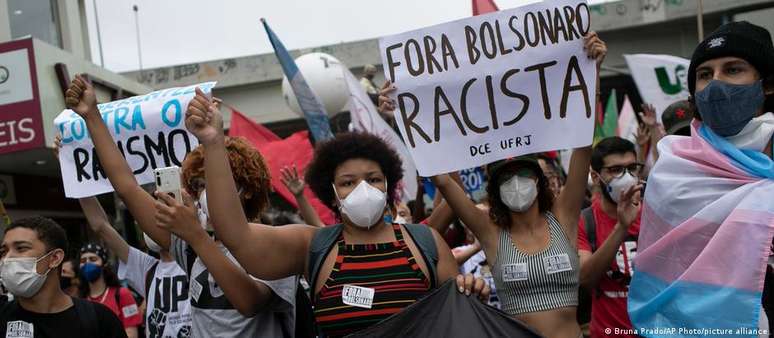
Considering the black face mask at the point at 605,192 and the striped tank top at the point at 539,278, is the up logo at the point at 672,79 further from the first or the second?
the striped tank top at the point at 539,278

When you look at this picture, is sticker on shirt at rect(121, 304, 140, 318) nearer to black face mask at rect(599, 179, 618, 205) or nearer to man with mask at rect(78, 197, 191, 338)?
man with mask at rect(78, 197, 191, 338)

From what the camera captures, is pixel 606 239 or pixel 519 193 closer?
pixel 519 193

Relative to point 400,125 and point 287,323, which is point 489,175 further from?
point 287,323

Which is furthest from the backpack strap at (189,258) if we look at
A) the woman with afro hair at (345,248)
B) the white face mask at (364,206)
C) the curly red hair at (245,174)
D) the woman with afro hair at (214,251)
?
the white face mask at (364,206)

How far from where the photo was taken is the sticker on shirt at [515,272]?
351 centimetres

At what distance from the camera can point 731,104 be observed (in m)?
2.83

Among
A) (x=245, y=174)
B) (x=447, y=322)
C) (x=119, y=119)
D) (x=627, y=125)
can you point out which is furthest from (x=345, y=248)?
(x=627, y=125)

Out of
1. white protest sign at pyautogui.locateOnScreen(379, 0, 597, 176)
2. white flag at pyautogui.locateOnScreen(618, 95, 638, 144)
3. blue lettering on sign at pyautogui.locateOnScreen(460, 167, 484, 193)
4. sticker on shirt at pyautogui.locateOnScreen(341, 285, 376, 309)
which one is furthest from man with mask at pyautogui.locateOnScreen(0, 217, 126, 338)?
white flag at pyautogui.locateOnScreen(618, 95, 638, 144)

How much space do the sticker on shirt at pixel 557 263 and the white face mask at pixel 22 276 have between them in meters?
2.32

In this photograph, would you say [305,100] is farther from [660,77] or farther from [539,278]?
[539,278]

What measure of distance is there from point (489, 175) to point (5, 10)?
11145 mm

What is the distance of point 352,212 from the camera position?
10.2ft

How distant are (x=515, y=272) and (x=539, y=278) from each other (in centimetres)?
10

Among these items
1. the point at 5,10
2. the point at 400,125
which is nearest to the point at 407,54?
the point at 400,125
